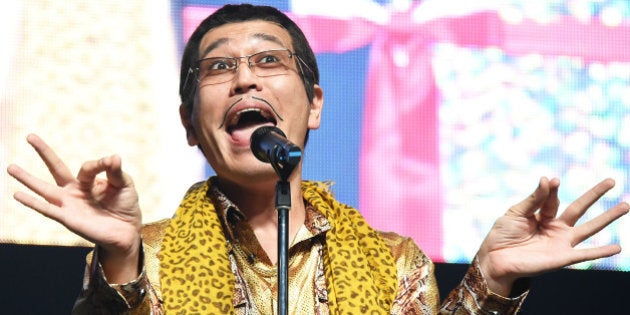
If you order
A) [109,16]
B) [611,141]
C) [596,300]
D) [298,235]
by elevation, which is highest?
[109,16]

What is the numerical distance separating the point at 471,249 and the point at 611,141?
61 cm

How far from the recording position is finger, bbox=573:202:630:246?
2654mm

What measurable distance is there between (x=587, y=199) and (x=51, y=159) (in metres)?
1.18

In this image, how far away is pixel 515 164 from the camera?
12.5 ft

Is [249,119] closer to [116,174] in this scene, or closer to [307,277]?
[307,277]

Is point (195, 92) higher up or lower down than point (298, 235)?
higher up

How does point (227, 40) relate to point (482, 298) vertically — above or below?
above

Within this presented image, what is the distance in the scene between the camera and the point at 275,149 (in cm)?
241

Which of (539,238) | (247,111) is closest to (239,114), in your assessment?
(247,111)

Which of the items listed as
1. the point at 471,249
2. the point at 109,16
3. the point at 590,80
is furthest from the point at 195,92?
the point at 590,80

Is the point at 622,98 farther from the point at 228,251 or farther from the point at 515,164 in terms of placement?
the point at 228,251

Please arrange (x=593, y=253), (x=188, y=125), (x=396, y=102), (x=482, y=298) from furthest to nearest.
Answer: (x=396, y=102), (x=188, y=125), (x=482, y=298), (x=593, y=253)

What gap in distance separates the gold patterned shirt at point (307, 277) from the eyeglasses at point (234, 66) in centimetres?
30

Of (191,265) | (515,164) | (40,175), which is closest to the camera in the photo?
(191,265)
